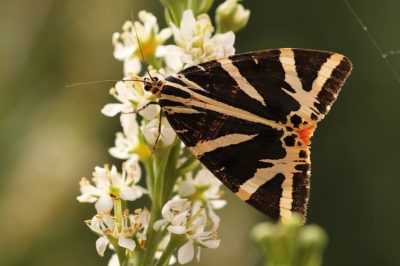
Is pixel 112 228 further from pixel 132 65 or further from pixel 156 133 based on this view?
pixel 132 65

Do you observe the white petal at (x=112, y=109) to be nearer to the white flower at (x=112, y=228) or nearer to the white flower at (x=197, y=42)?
the white flower at (x=197, y=42)

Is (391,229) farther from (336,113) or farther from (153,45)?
(153,45)

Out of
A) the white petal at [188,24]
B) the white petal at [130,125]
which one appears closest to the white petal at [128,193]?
the white petal at [130,125]

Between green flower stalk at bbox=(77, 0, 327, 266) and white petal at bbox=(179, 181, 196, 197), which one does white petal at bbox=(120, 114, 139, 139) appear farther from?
white petal at bbox=(179, 181, 196, 197)

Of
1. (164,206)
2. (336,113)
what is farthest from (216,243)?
(336,113)

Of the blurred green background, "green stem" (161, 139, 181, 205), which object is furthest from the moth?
the blurred green background

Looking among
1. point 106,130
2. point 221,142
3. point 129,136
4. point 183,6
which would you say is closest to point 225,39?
point 183,6
